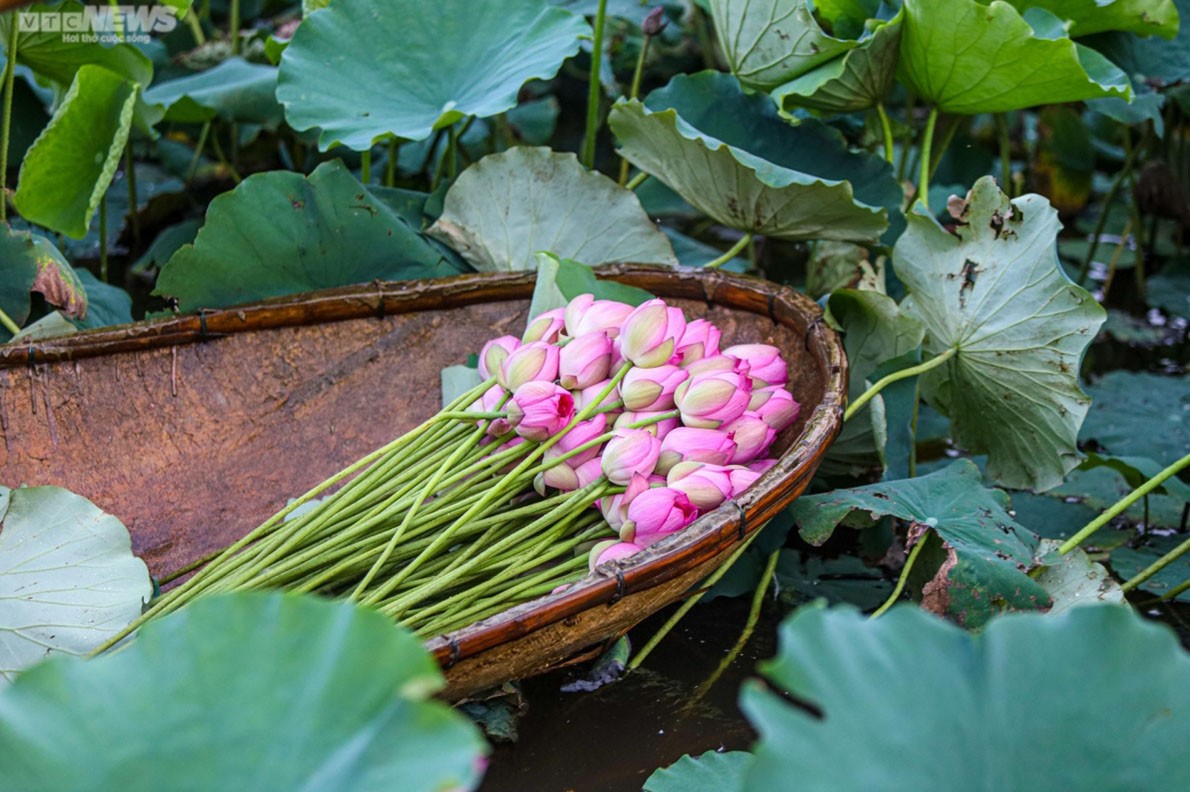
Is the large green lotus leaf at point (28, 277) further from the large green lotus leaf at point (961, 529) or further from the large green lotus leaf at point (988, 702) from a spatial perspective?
the large green lotus leaf at point (988, 702)

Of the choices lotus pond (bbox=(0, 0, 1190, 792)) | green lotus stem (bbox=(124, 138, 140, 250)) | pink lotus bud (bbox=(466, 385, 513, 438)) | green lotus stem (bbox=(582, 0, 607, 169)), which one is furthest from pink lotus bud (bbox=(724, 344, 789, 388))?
green lotus stem (bbox=(124, 138, 140, 250))

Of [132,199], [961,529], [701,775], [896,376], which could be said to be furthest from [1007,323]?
[132,199]

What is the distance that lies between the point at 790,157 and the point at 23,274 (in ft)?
2.93

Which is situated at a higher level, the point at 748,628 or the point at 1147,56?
the point at 1147,56

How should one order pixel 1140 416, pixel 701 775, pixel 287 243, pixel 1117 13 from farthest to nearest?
pixel 1140 416 < pixel 1117 13 < pixel 287 243 < pixel 701 775

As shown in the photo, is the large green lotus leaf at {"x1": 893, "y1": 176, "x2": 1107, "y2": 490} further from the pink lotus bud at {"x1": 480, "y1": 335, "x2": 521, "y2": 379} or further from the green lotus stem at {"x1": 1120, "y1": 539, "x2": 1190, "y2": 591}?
the pink lotus bud at {"x1": 480, "y1": 335, "x2": 521, "y2": 379}

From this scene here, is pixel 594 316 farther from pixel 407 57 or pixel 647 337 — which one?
pixel 407 57

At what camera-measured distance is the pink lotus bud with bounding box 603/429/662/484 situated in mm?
891

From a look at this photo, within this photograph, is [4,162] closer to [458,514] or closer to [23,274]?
[23,274]

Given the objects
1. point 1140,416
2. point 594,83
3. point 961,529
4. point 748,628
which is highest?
point 594,83

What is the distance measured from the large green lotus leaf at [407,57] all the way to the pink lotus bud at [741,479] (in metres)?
0.58

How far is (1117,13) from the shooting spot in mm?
1301

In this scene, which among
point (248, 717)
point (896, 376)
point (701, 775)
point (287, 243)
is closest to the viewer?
point (248, 717)

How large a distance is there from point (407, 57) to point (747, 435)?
2.23ft
